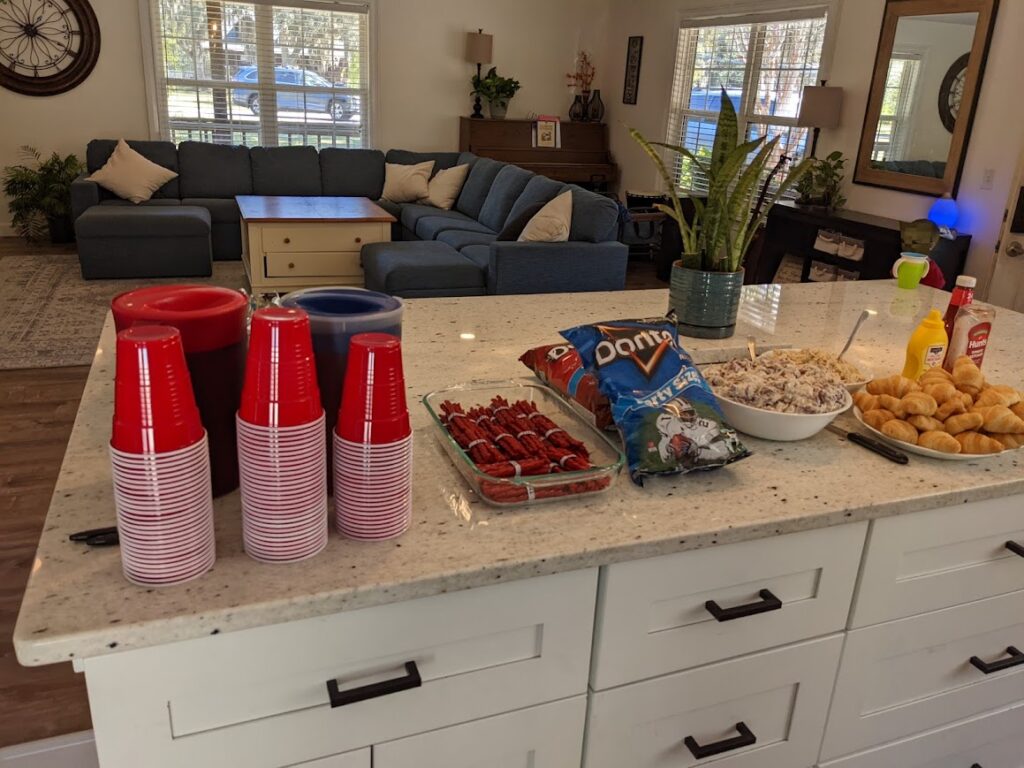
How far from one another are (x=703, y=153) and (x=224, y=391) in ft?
20.7

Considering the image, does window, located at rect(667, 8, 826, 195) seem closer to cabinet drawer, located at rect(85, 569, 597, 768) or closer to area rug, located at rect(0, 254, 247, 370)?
area rug, located at rect(0, 254, 247, 370)

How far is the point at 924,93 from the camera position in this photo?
4.68m

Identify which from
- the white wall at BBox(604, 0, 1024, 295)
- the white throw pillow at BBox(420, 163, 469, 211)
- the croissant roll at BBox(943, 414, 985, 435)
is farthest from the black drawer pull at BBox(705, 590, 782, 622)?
the white throw pillow at BBox(420, 163, 469, 211)

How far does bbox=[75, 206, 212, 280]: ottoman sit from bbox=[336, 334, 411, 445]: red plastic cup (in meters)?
5.15

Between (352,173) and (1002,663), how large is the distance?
20.1ft

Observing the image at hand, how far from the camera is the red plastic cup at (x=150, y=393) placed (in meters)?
0.75

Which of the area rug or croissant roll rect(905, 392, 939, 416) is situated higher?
croissant roll rect(905, 392, 939, 416)

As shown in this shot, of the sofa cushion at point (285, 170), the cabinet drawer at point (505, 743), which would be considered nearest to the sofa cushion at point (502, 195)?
the sofa cushion at point (285, 170)

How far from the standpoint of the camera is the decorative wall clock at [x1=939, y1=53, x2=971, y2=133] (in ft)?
14.6

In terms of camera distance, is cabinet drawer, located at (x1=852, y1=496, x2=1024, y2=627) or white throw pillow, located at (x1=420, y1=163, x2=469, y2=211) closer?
cabinet drawer, located at (x1=852, y1=496, x2=1024, y2=627)

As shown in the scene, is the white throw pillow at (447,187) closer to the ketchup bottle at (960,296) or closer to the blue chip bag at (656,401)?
the ketchup bottle at (960,296)

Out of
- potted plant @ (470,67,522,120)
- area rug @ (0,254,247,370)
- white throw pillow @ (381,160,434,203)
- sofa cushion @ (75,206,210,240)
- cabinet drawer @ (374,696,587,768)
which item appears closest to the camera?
cabinet drawer @ (374,696,587,768)

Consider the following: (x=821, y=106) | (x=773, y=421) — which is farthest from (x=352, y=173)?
(x=773, y=421)

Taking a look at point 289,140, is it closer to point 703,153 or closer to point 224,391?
point 703,153
